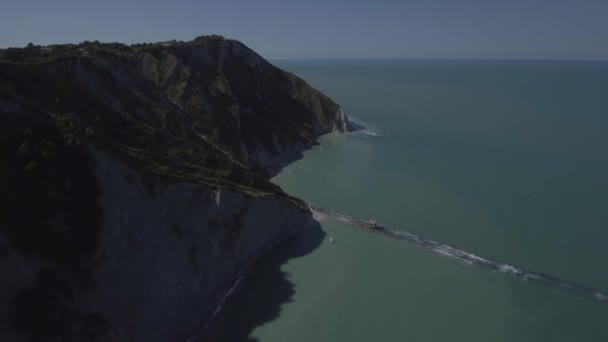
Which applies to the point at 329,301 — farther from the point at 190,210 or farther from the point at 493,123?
the point at 493,123

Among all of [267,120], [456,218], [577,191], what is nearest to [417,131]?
[267,120]

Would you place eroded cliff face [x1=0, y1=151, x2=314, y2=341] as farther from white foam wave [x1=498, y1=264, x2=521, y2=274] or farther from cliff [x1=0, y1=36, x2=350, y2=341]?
white foam wave [x1=498, y1=264, x2=521, y2=274]

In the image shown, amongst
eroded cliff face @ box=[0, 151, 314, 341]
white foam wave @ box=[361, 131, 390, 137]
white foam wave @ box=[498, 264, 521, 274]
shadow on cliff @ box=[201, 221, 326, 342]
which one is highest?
white foam wave @ box=[361, 131, 390, 137]

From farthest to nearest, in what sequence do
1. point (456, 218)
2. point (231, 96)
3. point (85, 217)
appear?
point (231, 96) < point (456, 218) < point (85, 217)

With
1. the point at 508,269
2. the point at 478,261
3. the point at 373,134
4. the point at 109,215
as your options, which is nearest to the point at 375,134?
the point at 373,134

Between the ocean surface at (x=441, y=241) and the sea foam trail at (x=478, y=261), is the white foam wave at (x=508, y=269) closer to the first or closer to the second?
the sea foam trail at (x=478, y=261)

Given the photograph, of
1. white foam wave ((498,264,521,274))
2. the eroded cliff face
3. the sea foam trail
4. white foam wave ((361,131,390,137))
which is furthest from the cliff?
white foam wave ((361,131,390,137))
